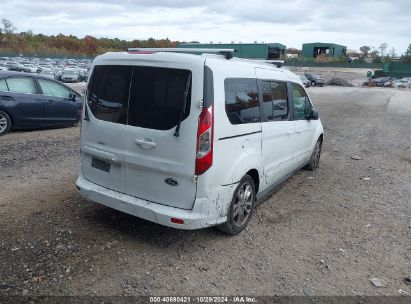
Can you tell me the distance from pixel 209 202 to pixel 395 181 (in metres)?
4.67

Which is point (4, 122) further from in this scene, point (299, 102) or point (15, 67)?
point (15, 67)

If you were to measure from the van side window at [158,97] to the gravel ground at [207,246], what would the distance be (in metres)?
1.34

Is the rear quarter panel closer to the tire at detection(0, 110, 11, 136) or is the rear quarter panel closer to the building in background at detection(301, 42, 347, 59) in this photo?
the tire at detection(0, 110, 11, 136)

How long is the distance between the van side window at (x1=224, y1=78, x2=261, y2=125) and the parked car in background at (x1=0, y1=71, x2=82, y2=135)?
701 cm

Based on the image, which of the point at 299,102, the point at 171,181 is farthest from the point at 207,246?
the point at 299,102

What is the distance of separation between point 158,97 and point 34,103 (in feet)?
22.6

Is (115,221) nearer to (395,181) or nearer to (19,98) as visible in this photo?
(395,181)

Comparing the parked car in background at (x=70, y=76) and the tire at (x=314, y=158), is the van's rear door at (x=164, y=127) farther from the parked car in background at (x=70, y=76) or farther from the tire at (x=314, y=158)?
the parked car in background at (x=70, y=76)

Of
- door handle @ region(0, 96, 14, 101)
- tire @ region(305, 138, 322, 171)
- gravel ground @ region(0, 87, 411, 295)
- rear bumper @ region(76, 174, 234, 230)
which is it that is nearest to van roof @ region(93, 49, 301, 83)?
rear bumper @ region(76, 174, 234, 230)

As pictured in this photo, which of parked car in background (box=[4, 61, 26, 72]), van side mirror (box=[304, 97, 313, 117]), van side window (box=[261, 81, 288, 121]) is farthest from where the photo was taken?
parked car in background (box=[4, 61, 26, 72])

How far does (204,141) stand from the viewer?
3.46 metres

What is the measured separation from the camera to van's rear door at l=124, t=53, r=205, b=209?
3.46 metres

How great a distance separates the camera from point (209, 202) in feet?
11.9

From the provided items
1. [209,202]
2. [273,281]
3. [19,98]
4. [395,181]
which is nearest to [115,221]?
[209,202]
